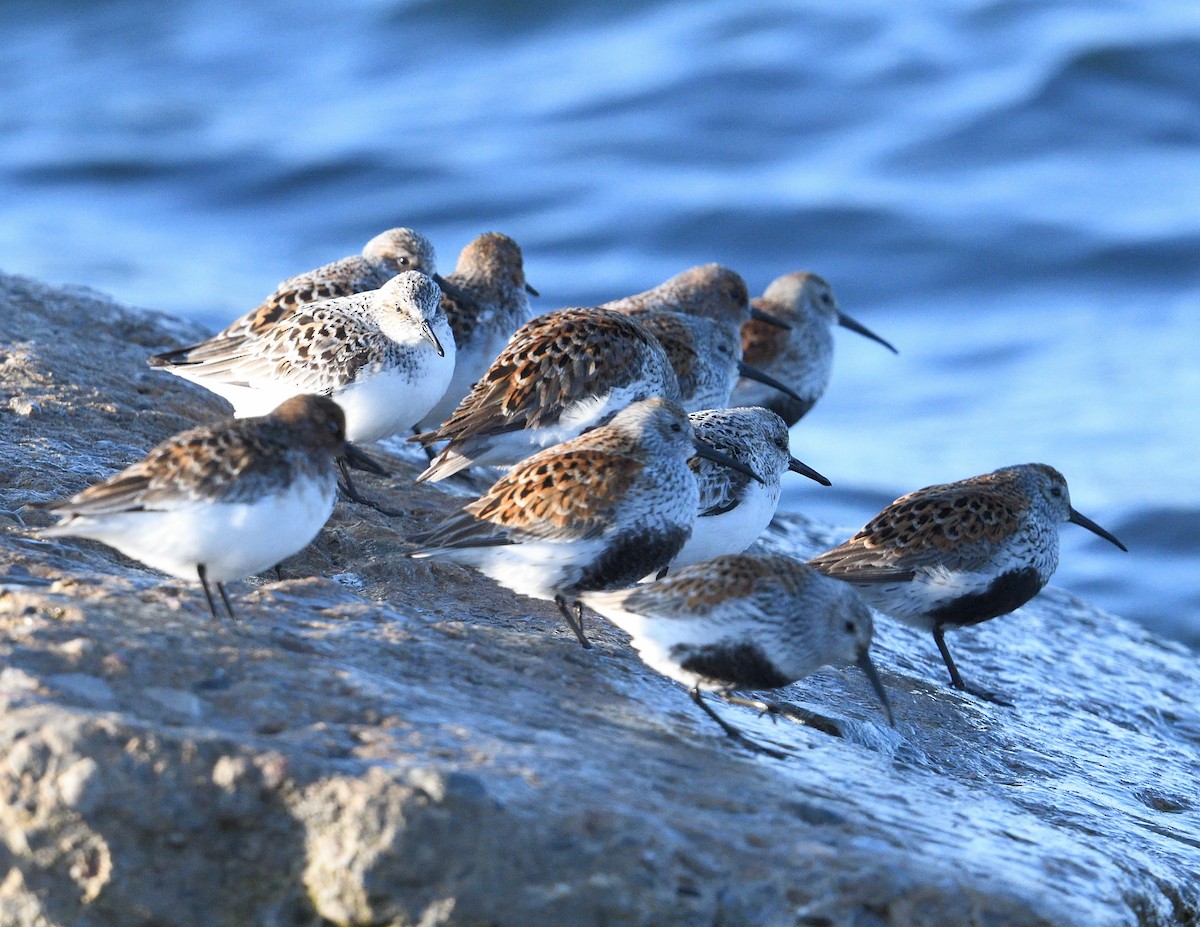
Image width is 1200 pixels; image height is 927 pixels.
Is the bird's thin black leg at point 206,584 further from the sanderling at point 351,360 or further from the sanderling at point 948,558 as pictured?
the sanderling at point 948,558

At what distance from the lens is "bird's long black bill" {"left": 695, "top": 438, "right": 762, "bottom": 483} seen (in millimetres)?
7156

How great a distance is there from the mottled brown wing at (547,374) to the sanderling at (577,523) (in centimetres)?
104

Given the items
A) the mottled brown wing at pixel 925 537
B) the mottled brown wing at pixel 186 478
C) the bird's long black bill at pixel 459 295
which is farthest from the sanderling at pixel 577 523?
the bird's long black bill at pixel 459 295

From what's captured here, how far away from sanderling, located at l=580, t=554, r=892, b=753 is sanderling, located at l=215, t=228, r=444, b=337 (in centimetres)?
305

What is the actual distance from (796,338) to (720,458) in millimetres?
5377

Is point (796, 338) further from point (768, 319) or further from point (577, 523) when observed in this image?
point (577, 523)

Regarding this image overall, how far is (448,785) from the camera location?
4.36 metres

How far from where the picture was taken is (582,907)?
4.28 m

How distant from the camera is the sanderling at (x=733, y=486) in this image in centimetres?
739

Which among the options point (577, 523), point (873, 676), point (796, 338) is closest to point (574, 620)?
point (577, 523)

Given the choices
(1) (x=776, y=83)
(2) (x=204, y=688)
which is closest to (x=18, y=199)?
(1) (x=776, y=83)

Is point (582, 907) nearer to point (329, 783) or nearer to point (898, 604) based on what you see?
point (329, 783)

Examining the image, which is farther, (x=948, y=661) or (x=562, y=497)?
(x=948, y=661)

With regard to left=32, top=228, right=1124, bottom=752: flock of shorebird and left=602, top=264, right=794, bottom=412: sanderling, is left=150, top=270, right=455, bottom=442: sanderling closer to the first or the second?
left=32, top=228, right=1124, bottom=752: flock of shorebird
